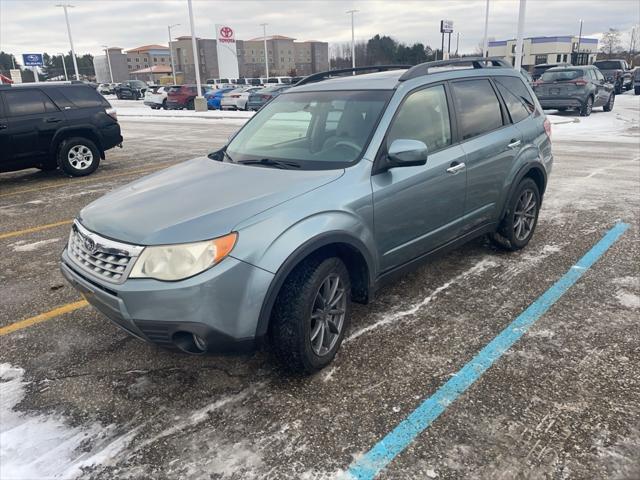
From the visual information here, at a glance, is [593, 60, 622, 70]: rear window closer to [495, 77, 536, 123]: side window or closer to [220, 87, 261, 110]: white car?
[220, 87, 261, 110]: white car

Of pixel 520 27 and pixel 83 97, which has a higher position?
pixel 520 27

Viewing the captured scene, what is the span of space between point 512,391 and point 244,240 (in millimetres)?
1753

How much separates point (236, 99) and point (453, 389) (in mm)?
26766

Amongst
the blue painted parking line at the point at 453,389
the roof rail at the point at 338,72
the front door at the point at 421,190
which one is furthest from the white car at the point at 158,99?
the blue painted parking line at the point at 453,389

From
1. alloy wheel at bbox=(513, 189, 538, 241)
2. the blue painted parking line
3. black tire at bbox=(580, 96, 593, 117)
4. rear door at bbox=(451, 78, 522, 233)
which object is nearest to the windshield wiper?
rear door at bbox=(451, 78, 522, 233)

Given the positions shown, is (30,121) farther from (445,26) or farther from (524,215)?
(445,26)

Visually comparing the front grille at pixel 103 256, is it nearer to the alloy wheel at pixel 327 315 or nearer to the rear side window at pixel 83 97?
the alloy wheel at pixel 327 315

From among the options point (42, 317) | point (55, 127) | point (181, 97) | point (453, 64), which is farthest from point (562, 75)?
point (181, 97)

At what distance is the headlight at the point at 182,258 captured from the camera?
2615mm

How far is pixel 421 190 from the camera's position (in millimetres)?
3686

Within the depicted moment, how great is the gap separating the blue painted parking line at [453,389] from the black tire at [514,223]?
59 cm

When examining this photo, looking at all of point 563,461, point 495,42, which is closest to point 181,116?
point 563,461

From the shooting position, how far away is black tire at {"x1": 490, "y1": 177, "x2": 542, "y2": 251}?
15.9 ft

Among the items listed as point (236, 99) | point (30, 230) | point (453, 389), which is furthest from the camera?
point (236, 99)
